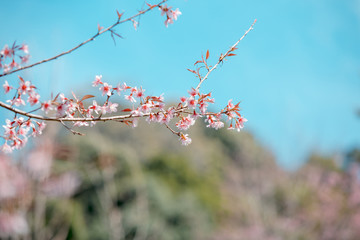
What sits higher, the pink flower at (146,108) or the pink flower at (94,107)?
the pink flower at (146,108)

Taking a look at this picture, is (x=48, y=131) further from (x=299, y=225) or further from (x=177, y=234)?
(x=299, y=225)

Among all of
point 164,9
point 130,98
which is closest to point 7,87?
point 130,98

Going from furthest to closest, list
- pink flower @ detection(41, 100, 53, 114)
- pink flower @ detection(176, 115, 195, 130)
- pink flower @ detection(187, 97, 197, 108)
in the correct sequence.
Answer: pink flower @ detection(176, 115, 195, 130), pink flower @ detection(187, 97, 197, 108), pink flower @ detection(41, 100, 53, 114)

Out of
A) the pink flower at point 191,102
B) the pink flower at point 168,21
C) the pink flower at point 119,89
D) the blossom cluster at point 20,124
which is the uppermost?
the pink flower at point 168,21

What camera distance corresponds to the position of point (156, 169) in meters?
15.7

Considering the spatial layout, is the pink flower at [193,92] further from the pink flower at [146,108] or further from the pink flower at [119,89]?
the pink flower at [119,89]

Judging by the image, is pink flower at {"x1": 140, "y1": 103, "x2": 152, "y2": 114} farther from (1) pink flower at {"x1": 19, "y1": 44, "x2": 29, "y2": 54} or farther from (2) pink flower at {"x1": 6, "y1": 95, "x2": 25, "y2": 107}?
(1) pink flower at {"x1": 19, "y1": 44, "x2": 29, "y2": 54}

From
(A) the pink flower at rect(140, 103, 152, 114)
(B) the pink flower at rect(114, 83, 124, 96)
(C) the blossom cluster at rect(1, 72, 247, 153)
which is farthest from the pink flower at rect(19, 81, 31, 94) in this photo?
(A) the pink flower at rect(140, 103, 152, 114)

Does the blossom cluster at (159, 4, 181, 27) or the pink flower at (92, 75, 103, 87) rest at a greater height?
the blossom cluster at (159, 4, 181, 27)

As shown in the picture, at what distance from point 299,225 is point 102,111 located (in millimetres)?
11687

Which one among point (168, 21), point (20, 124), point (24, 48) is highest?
point (168, 21)

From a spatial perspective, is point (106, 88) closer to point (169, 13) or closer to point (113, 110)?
point (113, 110)

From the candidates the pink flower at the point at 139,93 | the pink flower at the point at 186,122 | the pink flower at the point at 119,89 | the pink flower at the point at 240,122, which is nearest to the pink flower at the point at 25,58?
the pink flower at the point at 119,89

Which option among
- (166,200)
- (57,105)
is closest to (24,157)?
(57,105)
